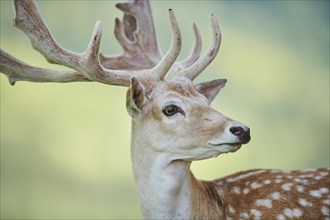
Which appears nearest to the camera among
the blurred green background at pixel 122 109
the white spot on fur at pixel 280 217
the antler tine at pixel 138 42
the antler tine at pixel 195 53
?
the white spot on fur at pixel 280 217

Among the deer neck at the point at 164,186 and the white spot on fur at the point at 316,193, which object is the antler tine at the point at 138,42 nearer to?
the deer neck at the point at 164,186

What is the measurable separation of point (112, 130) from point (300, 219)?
2.68 m

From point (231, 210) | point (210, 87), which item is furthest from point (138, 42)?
point (231, 210)

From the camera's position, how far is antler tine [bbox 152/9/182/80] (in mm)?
2828

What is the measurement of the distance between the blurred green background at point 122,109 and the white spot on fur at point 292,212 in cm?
228

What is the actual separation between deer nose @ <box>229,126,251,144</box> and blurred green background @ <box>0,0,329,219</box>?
260cm

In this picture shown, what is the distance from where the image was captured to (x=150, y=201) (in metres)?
2.86

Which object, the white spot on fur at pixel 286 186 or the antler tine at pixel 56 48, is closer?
the antler tine at pixel 56 48

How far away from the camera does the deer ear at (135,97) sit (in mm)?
2818

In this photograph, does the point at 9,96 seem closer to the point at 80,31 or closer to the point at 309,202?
the point at 80,31

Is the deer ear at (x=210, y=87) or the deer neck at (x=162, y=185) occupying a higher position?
the deer ear at (x=210, y=87)

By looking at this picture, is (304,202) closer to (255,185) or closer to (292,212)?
(292,212)

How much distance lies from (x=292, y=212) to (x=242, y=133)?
606 millimetres

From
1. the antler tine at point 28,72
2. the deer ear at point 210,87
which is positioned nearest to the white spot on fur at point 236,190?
the deer ear at point 210,87
